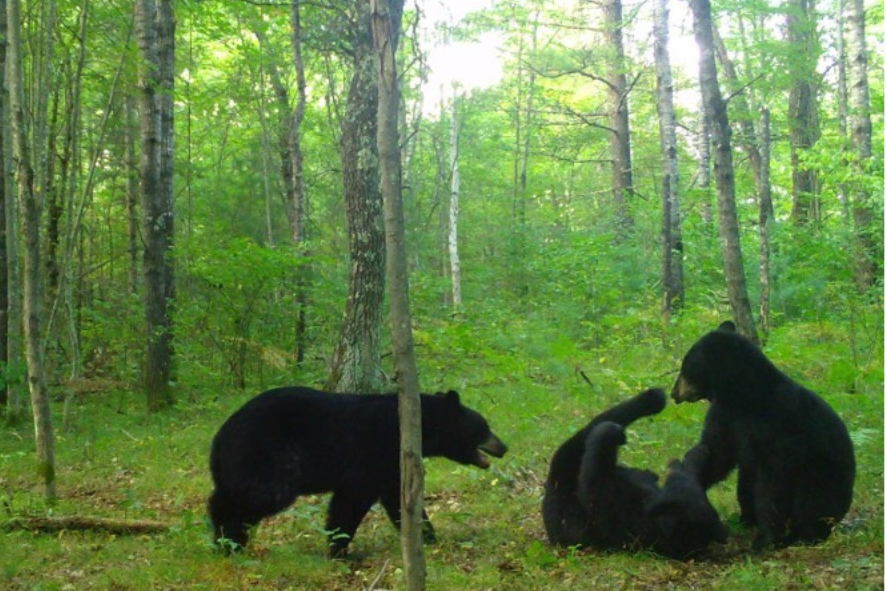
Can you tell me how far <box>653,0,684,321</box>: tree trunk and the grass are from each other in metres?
4.48

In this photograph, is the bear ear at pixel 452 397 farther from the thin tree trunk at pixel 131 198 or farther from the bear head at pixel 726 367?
the thin tree trunk at pixel 131 198

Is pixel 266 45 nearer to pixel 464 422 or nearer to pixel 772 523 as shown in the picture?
pixel 464 422

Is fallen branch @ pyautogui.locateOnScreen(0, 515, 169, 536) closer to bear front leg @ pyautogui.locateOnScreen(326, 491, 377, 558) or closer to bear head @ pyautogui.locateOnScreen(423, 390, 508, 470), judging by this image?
bear front leg @ pyautogui.locateOnScreen(326, 491, 377, 558)

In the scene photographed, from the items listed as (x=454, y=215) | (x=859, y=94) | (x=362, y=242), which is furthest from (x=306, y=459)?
(x=454, y=215)

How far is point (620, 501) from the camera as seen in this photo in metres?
6.12

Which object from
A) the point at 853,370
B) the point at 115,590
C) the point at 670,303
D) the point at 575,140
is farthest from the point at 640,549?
the point at 575,140

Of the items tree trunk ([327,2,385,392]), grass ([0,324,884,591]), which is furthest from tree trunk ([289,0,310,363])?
tree trunk ([327,2,385,392])

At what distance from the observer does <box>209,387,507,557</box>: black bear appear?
20.8ft

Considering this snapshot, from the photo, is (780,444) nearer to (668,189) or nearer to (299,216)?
(668,189)

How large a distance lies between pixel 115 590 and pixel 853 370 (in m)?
8.77

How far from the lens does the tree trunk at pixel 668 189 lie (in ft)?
56.0

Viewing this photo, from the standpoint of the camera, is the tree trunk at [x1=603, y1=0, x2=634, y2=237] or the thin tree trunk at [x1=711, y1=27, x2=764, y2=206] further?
the tree trunk at [x1=603, y1=0, x2=634, y2=237]

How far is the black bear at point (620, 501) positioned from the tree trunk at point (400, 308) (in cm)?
213

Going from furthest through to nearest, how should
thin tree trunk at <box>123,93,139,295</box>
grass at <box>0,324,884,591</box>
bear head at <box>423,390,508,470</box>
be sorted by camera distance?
thin tree trunk at <box>123,93,139,295</box>, bear head at <box>423,390,508,470</box>, grass at <box>0,324,884,591</box>
